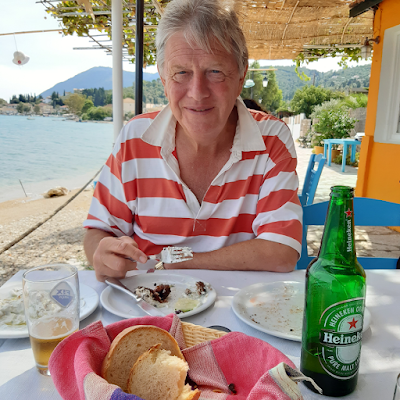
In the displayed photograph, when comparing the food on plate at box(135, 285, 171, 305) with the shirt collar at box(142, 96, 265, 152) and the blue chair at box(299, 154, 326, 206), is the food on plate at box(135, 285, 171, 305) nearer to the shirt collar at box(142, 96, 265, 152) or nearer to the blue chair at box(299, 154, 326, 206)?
the shirt collar at box(142, 96, 265, 152)

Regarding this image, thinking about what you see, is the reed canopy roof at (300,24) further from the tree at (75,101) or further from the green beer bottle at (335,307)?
the tree at (75,101)

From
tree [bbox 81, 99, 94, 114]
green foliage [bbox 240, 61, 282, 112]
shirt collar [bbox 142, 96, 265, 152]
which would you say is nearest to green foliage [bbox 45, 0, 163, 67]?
shirt collar [bbox 142, 96, 265, 152]

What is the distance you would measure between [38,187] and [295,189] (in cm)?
1670

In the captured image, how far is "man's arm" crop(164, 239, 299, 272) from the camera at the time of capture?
4.72 ft

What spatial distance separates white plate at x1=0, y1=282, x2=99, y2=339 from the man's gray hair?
3.58 feet

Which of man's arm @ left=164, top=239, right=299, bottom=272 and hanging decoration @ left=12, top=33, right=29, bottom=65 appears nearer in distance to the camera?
man's arm @ left=164, top=239, right=299, bottom=272

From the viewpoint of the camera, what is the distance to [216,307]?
1.10 meters

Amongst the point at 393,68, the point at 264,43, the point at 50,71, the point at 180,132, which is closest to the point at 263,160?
the point at 180,132

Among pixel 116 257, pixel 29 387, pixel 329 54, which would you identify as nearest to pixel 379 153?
pixel 329 54

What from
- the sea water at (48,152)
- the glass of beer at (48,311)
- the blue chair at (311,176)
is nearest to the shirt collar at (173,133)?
the glass of beer at (48,311)

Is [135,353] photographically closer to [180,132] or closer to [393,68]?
[180,132]

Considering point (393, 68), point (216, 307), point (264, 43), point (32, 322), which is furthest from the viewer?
point (264, 43)

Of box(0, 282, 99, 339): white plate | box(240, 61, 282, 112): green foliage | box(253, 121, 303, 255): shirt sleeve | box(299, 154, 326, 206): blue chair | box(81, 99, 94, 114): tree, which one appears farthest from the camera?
box(240, 61, 282, 112): green foliage

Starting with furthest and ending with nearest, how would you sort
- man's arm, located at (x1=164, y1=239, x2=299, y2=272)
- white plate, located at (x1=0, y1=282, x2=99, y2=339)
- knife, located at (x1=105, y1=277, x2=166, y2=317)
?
man's arm, located at (x1=164, y1=239, x2=299, y2=272)
knife, located at (x1=105, y1=277, x2=166, y2=317)
white plate, located at (x1=0, y1=282, x2=99, y2=339)
